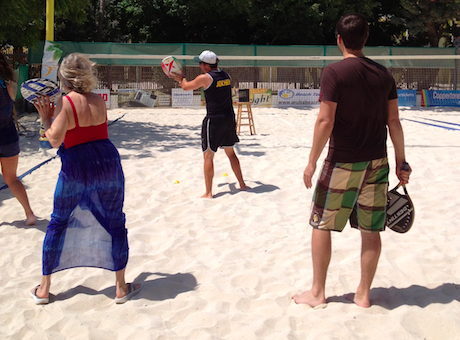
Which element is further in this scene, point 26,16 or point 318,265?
point 26,16

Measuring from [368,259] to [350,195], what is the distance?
1.41 feet

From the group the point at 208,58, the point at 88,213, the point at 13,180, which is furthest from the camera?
the point at 208,58

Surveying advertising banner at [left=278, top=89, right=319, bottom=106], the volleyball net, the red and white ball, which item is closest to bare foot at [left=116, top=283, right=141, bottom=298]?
the red and white ball

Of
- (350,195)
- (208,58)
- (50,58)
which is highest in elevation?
(50,58)

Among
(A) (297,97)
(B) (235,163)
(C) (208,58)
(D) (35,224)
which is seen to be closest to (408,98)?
(A) (297,97)

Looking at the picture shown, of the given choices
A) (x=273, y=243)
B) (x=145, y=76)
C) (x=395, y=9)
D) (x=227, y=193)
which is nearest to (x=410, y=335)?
(x=273, y=243)

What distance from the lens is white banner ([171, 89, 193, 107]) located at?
19.8 m

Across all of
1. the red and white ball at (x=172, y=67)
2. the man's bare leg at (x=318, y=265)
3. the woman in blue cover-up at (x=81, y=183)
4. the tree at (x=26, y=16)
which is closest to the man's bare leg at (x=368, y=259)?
the man's bare leg at (x=318, y=265)

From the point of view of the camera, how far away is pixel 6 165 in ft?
14.8

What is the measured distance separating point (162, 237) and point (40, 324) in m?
1.68

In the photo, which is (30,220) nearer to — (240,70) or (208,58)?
(208,58)

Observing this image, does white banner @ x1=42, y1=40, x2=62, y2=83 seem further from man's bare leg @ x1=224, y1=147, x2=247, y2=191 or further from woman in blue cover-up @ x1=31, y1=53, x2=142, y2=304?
woman in blue cover-up @ x1=31, y1=53, x2=142, y2=304

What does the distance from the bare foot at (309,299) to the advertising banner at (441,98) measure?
64.0ft

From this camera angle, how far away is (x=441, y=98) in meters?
20.7
